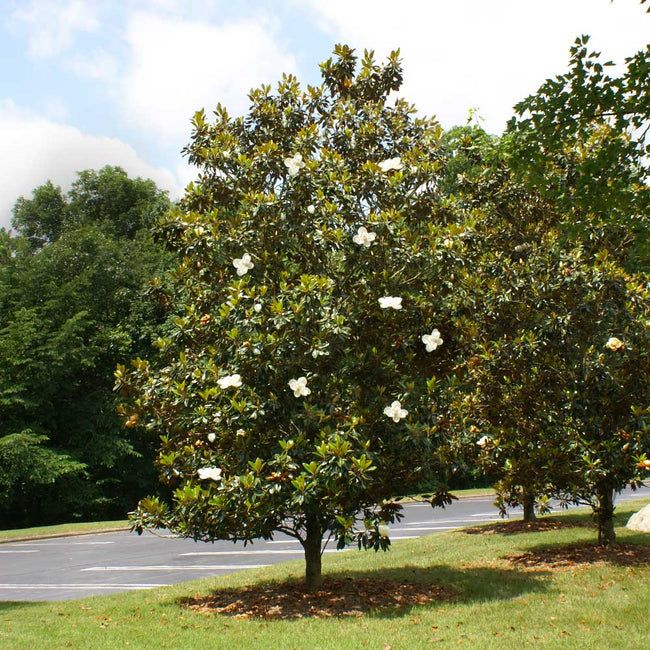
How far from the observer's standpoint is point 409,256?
29.3 ft

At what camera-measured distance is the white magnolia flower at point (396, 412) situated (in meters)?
8.46

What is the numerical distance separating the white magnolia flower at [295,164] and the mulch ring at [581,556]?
21.9ft

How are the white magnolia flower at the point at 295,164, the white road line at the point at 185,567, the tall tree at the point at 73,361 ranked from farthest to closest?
1. the tall tree at the point at 73,361
2. the white road line at the point at 185,567
3. the white magnolia flower at the point at 295,164

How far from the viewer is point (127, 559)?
637 inches

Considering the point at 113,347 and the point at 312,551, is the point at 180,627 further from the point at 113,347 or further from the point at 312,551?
the point at 113,347

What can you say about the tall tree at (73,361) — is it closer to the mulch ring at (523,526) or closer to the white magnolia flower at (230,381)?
the mulch ring at (523,526)

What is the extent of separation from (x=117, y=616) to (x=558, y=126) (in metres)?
7.98

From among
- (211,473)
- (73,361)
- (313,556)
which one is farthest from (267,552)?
(73,361)

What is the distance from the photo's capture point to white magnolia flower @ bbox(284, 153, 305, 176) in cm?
948

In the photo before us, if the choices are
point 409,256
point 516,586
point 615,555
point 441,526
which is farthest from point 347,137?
point 441,526

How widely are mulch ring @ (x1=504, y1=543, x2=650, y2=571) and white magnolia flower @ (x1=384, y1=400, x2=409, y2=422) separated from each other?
4.10 metres

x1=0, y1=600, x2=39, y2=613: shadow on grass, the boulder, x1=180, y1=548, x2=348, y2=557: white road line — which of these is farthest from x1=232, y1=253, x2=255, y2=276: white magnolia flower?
the boulder

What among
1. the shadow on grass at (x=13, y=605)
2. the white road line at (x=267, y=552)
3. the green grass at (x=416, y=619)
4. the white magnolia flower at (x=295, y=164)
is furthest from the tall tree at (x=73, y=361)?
the white magnolia flower at (x=295, y=164)

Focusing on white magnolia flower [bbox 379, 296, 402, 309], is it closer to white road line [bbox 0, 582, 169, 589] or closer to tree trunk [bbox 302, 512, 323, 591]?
tree trunk [bbox 302, 512, 323, 591]
